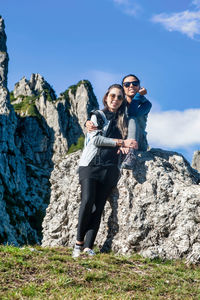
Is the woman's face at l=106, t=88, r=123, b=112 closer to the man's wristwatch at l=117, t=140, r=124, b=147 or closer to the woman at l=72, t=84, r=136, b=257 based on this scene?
the woman at l=72, t=84, r=136, b=257

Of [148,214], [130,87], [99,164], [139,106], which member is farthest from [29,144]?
[99,164]

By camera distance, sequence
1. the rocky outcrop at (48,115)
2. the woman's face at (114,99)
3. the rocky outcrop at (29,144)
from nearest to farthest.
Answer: the woman's face at (114,99), the rocky outcrop at (29,144), the rocky outcrop at (48,115)

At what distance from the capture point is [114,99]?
9164mm

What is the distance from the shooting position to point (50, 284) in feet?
19.7

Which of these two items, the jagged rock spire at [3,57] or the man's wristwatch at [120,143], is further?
the jagged rock spire at [3,57]

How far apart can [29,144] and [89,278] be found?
12001 cm

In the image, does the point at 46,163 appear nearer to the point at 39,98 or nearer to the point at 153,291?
the point at 39,98

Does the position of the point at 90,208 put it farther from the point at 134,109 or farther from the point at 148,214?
the point at 134,109

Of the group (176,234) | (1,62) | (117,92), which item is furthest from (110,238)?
(1,62)

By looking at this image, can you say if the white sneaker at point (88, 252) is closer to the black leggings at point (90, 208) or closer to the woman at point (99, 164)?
the woman at point (99, 164)

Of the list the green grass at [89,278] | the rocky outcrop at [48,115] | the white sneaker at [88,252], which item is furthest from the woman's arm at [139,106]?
the rocky outcrop at [48,115]

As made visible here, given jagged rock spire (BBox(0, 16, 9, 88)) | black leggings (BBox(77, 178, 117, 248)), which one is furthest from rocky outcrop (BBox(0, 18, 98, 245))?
black leggings (BBox(77, 178, 117, 248))

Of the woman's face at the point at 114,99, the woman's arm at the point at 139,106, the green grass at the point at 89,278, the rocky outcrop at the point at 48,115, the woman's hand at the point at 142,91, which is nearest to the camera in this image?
the green grass at the point at 89,278

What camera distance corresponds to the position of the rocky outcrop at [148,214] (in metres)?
8.99
